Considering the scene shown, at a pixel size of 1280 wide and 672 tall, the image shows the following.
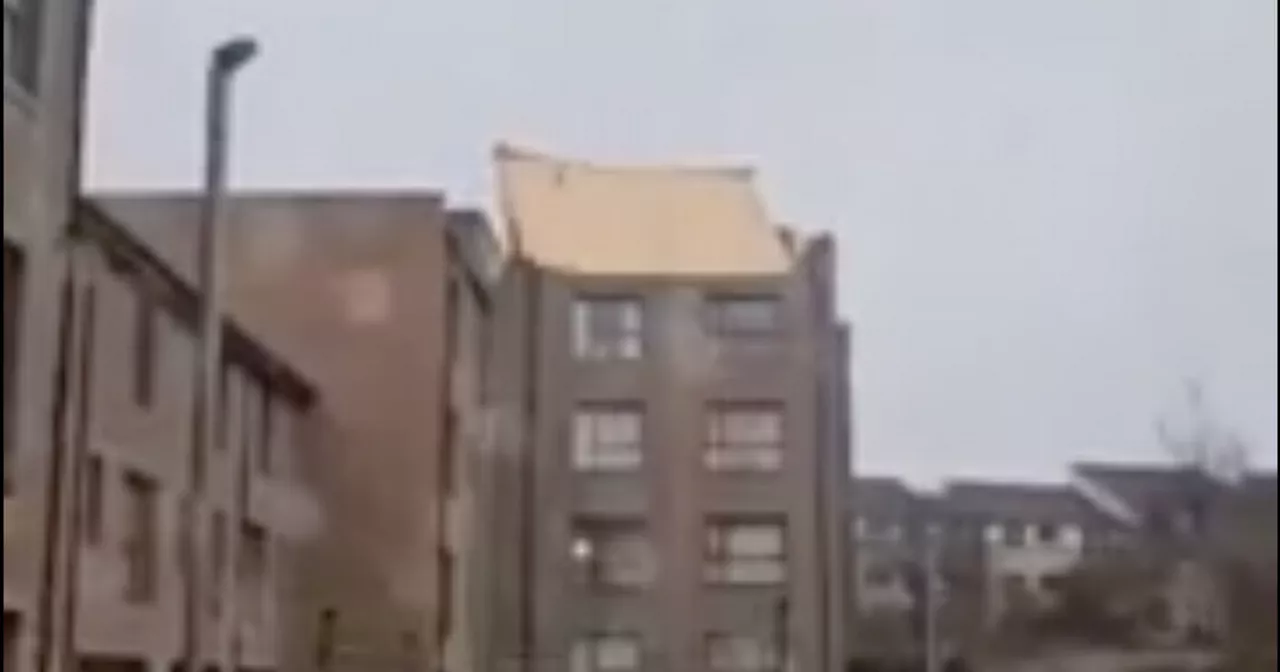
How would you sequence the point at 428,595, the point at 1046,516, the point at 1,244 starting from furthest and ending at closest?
the point at 1046,516, the point at 428,595, the point at 1,244

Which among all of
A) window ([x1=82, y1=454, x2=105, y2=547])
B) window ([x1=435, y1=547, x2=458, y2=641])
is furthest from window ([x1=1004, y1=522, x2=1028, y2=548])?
window ([x1=82, y1=454, x2=105, y2=547])

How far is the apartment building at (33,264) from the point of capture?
6.27 m

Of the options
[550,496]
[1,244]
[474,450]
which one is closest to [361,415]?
[474,450]

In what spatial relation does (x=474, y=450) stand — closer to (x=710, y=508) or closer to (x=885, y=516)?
(x=710, y=508)

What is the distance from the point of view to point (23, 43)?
247 inches

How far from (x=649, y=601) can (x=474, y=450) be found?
4.69m

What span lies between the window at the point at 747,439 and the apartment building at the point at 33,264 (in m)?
10.7

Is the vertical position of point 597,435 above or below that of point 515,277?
below

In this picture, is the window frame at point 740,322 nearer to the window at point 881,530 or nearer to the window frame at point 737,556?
the window frame at point 737,556

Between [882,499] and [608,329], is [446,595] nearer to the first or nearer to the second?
[608,329]

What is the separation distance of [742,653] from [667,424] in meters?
1.79

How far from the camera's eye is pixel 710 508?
→ 17094mm

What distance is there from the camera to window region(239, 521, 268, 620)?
910 centimetres

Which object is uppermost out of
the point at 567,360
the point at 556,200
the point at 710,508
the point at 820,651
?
the point at 556,200
